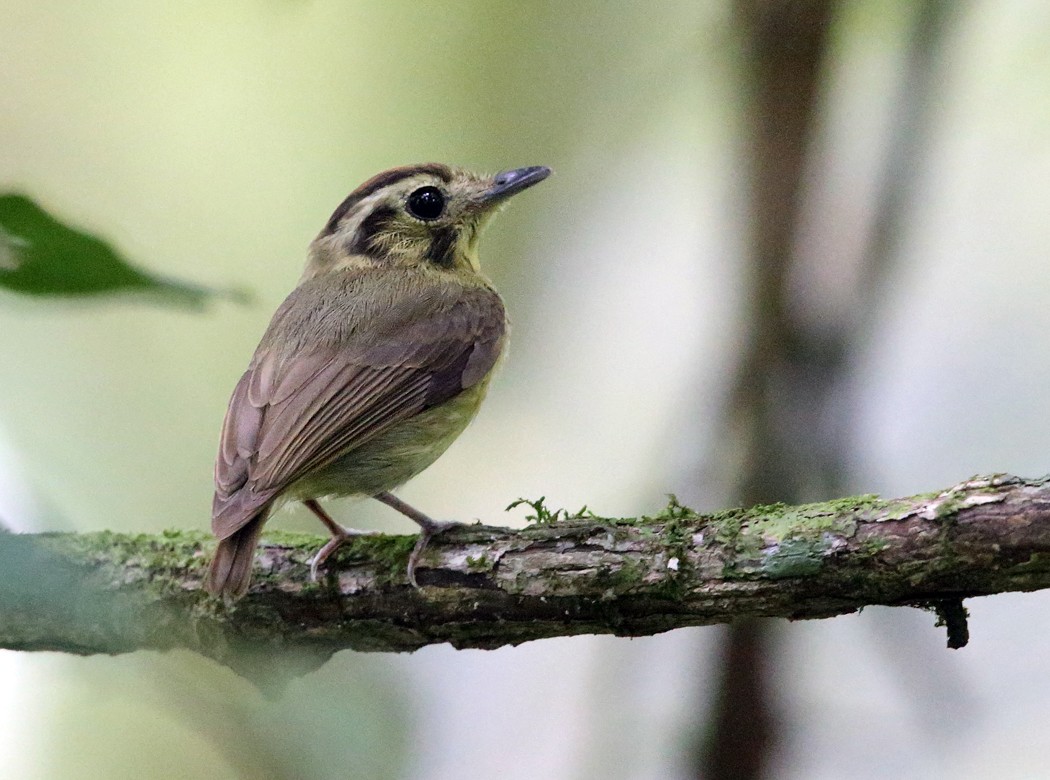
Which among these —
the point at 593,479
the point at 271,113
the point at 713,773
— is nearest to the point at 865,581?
the point at 713,773

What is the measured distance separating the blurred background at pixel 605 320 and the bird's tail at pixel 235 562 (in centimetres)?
34

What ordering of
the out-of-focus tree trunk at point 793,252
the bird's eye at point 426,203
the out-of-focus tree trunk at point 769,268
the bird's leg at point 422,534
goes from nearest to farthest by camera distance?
the bird's leg at point 422,534, the out-of-focus tree trunk at point 769,268, the out-of-focus tree trunk at point 793,252, the bird's eye at point 426,203

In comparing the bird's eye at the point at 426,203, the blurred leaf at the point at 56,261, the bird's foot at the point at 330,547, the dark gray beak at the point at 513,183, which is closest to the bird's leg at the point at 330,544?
the bird's foot at the point at 330,547

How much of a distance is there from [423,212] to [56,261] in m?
3.39

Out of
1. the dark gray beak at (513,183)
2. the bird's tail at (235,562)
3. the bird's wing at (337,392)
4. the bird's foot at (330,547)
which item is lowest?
the bird's tail at (235,562)

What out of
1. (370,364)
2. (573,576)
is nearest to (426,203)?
(370,364)

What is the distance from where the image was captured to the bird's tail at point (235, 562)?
3.25m

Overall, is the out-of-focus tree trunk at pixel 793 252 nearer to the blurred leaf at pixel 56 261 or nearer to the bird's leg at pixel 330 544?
the bird's leg at pixel 330 544

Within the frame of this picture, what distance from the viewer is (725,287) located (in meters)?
5.04

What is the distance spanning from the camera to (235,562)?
10.8 ft

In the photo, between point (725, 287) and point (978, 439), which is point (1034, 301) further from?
point (725, 287)

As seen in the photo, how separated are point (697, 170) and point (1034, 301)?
6.52 ft

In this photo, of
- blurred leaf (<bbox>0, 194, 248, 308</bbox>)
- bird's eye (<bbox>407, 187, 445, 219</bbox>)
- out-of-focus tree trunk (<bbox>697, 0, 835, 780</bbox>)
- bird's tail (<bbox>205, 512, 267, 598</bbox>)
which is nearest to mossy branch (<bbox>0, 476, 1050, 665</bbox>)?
bird's tail (<bbox>205, 512, 267, 598</bbox>)

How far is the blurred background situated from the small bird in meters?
0.51
